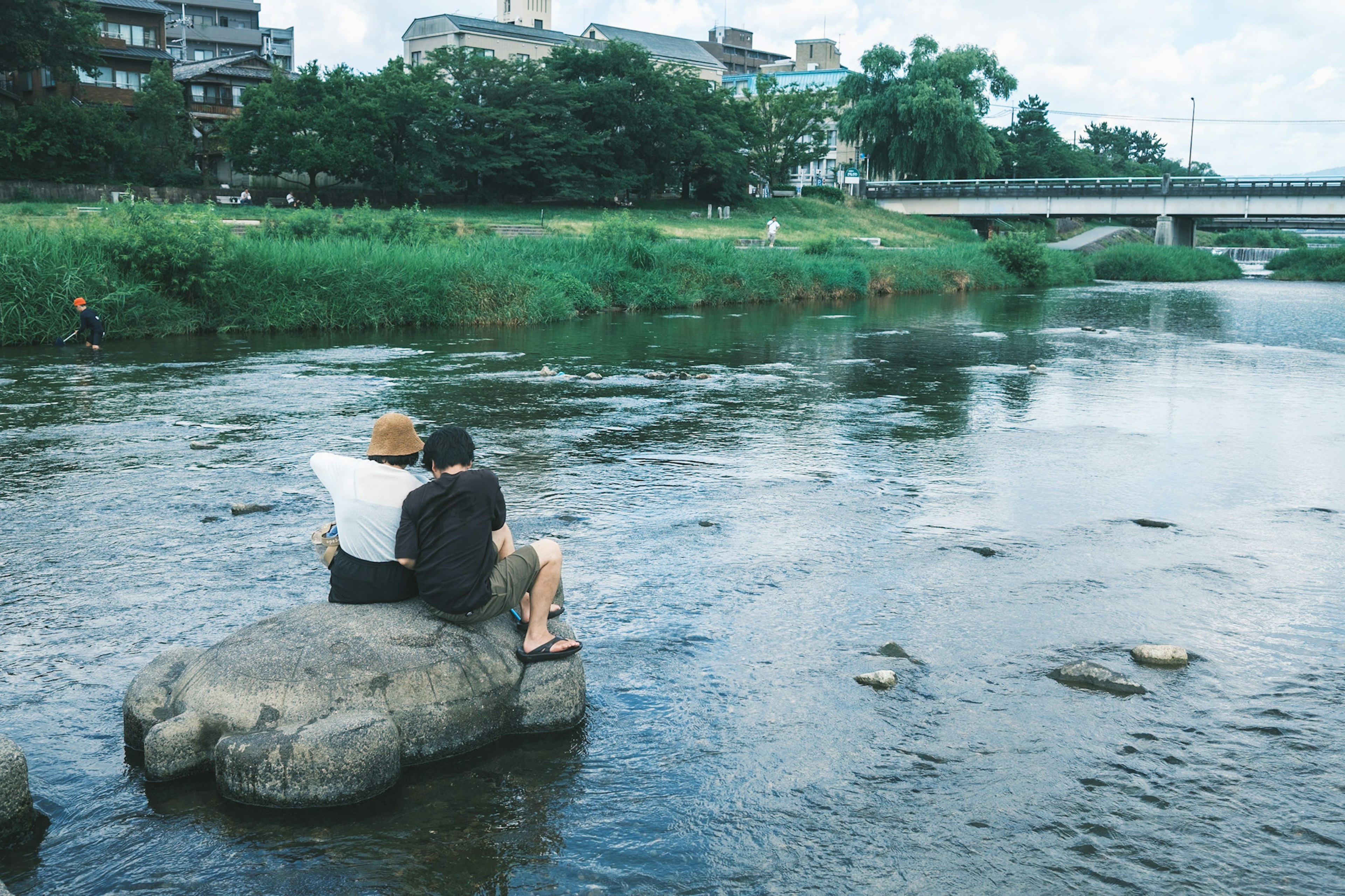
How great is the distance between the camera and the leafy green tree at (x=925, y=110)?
3314 inches

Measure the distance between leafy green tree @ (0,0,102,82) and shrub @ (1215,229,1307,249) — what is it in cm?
9078

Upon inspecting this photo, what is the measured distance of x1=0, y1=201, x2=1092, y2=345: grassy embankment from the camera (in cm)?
2358

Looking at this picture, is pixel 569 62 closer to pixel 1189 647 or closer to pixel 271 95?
pixel 271 95

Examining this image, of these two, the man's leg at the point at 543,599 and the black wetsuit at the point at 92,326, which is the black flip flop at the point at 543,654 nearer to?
the man's leg at the point at 543,599

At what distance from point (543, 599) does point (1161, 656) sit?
3.82 m

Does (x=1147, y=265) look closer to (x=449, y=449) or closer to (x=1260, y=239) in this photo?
(x=1260, y=239)

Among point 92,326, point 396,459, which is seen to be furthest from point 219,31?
point 396,459

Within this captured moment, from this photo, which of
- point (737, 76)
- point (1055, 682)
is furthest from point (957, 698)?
point (737, 76)

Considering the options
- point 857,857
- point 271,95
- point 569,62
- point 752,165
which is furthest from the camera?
point 752,165

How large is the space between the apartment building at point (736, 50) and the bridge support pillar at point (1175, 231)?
71.1 m

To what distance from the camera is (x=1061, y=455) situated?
13664mm

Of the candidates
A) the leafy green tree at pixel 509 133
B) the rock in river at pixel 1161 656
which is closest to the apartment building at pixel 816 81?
the leafy green tree at pixel 509 133

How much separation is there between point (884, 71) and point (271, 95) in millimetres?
49922

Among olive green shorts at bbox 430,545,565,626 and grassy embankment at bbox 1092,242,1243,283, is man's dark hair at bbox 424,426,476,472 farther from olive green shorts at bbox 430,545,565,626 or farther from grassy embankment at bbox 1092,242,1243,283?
grassy embankment at bbox 1092,242,1243,283
